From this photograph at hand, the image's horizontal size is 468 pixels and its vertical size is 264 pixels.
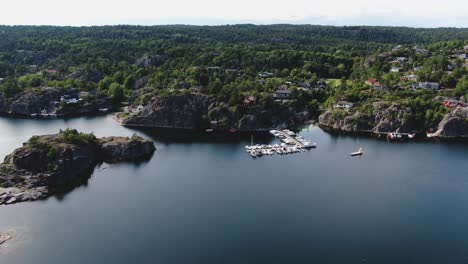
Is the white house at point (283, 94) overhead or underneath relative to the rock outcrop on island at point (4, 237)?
overhead

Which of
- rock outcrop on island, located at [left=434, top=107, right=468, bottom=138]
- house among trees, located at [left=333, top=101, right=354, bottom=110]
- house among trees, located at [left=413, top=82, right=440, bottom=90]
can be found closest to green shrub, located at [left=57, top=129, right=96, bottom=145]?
house among trees, located at [left=333, top=101, right=354, bottom=110]

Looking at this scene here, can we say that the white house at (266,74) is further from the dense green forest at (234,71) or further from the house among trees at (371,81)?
the house among trees at (371,81)

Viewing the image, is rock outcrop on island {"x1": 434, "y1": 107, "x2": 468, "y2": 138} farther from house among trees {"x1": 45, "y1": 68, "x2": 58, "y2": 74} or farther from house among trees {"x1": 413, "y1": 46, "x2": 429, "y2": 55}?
house among trees {"x1": 45, "y1": 68, "x2": 58, "y2": 74}

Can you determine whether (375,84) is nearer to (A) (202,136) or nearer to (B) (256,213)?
(A) (202,136)

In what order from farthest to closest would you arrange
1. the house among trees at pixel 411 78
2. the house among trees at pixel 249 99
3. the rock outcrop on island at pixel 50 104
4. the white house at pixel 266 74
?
the white house at pixel 266 74 → the house among trees at pixel 411 78 → the rock outcrop on island at pixel 50 104 → the house among trees at pixel 249 99

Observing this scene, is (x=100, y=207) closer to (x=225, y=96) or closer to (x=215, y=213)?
(x=215, y=213)

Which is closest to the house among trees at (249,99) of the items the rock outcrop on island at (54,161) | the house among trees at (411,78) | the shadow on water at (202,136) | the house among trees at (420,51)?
the shadow on water at (202,136)

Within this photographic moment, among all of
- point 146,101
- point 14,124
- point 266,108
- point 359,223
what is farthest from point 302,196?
point 14,124
